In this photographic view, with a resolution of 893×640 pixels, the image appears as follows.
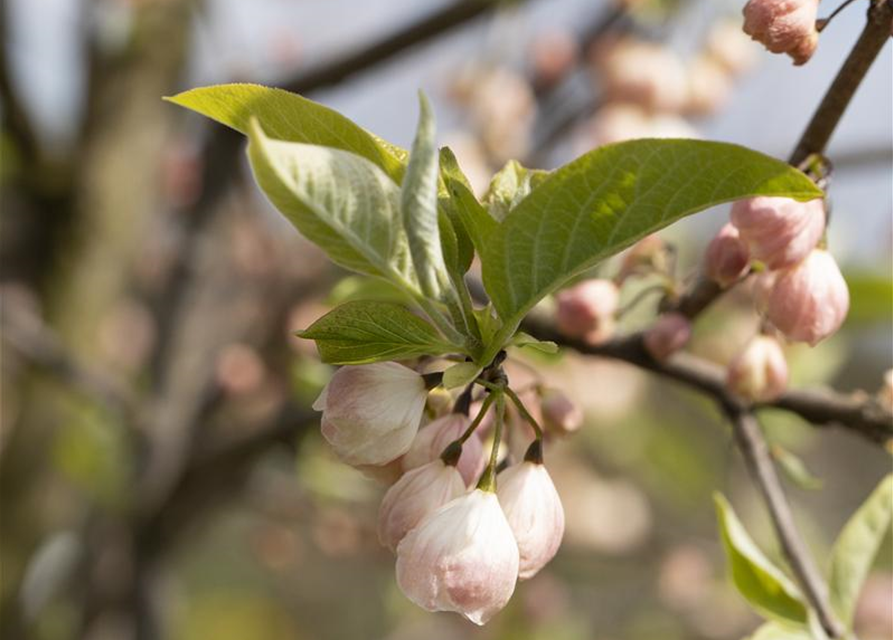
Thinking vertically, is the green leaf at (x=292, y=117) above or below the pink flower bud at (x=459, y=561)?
above

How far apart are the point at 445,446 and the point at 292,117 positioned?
154mm

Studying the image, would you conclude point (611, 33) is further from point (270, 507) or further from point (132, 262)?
point (270, 507)

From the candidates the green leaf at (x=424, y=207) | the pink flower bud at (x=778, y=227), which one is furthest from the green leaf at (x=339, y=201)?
the pink flower bud at (x=778, y=227)

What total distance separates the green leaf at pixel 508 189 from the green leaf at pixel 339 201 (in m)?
0.06

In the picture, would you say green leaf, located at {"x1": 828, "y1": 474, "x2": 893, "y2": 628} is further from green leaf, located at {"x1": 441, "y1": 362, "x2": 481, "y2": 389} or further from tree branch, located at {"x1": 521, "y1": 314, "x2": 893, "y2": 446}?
green leaf, located at {"x1": 441, "y1": 362, "x2": 481, "y2": 389}

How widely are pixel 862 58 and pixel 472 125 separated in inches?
48.2

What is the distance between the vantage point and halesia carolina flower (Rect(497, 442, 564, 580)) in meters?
0.42

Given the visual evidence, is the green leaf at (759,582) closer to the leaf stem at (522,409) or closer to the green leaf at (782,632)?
the green leaf at (782,632)

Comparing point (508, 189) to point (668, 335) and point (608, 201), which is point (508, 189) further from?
point (668, 335)

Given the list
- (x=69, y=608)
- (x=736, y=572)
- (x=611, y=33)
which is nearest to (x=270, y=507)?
(x=69, y=608)

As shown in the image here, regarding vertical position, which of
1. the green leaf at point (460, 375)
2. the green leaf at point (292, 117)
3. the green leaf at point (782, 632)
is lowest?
the green leaf at point (782, 632)

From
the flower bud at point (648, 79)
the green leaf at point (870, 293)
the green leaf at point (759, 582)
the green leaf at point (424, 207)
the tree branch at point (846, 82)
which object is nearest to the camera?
the green leaf at point (424, 207)

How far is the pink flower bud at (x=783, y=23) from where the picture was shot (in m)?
0.47

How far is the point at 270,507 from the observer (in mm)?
2086
